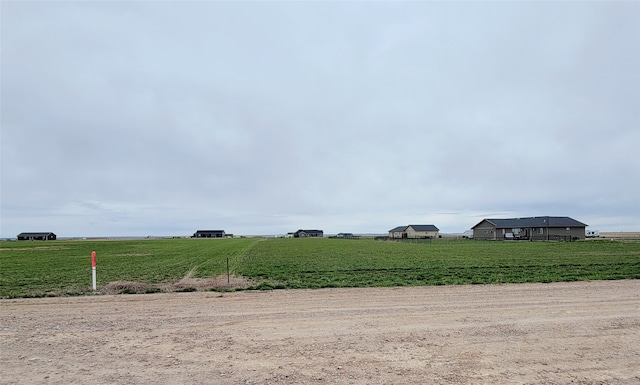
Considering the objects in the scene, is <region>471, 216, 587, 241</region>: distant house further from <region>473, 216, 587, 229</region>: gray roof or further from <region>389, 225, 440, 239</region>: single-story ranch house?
<region>389, 225, 440, 239</region>: single-story ranch house

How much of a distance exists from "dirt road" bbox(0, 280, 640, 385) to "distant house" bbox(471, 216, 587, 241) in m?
79.0

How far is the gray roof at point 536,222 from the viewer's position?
84994 mm

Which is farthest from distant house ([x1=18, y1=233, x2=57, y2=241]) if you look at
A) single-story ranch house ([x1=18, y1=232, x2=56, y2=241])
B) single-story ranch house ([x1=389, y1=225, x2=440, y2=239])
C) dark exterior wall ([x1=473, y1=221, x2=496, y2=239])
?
dark exterior wall ([x1=473, y1=221, x2=496, y2=239])

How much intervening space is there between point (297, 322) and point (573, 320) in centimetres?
562

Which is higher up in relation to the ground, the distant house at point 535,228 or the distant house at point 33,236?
the distant house at point 535,228

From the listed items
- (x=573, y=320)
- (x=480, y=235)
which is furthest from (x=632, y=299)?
(x=480, y=235)

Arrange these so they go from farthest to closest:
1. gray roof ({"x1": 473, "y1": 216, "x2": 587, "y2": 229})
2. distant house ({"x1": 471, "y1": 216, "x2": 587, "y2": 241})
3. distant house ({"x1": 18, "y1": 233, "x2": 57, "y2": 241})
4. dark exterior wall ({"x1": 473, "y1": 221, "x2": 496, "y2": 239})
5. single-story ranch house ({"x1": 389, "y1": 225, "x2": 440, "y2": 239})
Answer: distant house ({"x1": 18, "y1": 233, "x2": 57, "y2": 241})
single-story ranch house ({"x1": 389, "y1": 225, "x2": 440, "y2": 239})
dark exterior wall ({"x1": 473, "y1": 221, "x2": 496, "y2": 239})
gray roof ({"x1": 473, "y1": 216, "x2": 587, "y2": 229})
distant house ({"x1": 471, "y1": 216, "x2": 587, "y2": 241})

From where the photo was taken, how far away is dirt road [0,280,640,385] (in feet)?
17.1

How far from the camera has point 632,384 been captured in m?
4.88

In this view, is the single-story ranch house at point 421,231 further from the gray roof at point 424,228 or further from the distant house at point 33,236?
the distant house at point 33,236

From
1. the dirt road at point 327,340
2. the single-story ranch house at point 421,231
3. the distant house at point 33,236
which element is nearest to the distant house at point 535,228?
the single-story ranch house at point 421,231

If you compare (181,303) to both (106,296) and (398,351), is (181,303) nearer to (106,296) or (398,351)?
(106,296)

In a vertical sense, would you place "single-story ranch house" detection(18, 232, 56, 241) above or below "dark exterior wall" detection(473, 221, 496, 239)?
below

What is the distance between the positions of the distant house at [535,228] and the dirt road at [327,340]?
3111 inches
